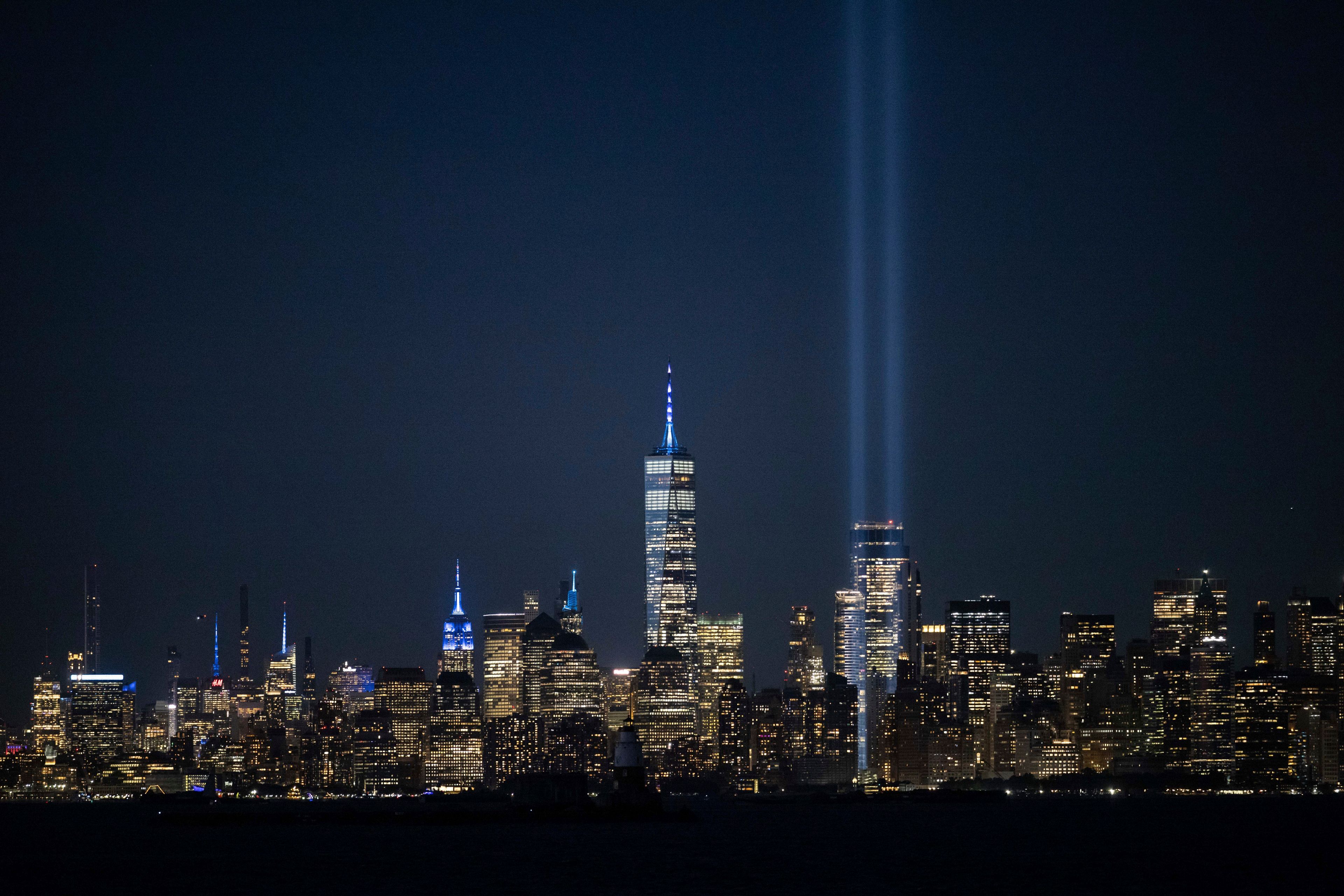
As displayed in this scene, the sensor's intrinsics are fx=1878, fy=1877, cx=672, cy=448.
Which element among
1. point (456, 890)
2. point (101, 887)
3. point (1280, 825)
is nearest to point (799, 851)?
point (456, 890)

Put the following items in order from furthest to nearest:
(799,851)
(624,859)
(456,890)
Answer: (799,851) → (624,859) → (456,890)

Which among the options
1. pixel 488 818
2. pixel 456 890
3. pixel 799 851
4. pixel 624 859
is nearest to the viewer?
pixel 456 890

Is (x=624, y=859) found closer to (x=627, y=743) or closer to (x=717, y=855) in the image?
(x=717, y=855)

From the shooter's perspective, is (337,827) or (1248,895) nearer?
(1248,895)

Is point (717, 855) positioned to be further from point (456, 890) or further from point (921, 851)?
point (456, 890)

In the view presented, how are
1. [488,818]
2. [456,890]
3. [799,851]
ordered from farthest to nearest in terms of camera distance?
1. [488,818]
2. [799,851]
3. [456,890]

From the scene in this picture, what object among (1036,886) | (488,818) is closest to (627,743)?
(488,818)
